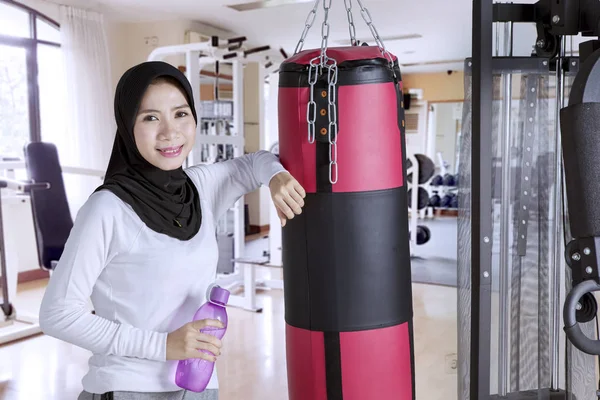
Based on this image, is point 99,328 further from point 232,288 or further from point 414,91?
point 414,91

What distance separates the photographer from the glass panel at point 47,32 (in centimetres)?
511

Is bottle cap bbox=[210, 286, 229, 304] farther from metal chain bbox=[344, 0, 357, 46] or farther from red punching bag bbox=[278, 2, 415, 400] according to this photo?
metal chain bbox=[344, 0, 357, 46]

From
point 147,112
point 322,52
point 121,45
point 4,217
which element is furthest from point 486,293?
point 121,45

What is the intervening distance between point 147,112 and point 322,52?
0.43 meters

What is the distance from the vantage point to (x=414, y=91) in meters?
10.1

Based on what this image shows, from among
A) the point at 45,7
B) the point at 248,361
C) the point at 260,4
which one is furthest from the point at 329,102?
the point at 45,7

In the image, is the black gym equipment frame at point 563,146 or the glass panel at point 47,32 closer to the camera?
the black gym equipment frame at point 563,146

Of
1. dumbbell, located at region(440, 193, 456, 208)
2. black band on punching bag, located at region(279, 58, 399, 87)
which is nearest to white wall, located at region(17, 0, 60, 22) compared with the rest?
black band on punching bag, located at region(279, 58, 399, 87)

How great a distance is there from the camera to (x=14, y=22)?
488cm

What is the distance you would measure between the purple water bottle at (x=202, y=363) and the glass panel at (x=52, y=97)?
4454 millimetres

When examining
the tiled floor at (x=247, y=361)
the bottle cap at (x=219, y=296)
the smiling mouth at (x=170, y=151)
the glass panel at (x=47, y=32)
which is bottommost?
the tiled floor at (x=247, y=361)

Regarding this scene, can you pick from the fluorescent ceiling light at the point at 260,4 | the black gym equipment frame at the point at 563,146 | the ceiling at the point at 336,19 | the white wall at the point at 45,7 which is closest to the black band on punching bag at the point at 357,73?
the black gym equipment frame at the point at 563,146

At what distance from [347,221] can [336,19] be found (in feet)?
16.7

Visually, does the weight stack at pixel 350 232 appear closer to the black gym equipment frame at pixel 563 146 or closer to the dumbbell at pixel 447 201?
the black gym equipment frame at pixel 563 146
